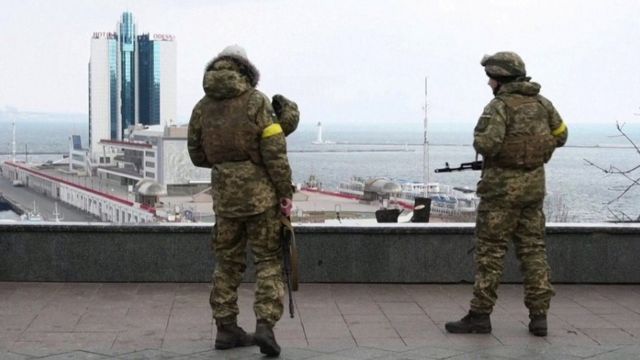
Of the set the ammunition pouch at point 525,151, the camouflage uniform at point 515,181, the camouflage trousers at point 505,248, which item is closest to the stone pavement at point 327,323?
the camouflage trousers at point 505,248

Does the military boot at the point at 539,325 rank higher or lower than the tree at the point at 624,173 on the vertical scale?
lower

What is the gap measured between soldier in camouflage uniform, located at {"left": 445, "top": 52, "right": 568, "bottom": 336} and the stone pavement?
0.26 meters

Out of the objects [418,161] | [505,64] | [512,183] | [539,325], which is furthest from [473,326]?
[418,161]

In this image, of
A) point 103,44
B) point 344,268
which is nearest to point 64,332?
point 344,268

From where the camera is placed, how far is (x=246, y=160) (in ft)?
17.6

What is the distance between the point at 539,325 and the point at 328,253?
91.1 inches

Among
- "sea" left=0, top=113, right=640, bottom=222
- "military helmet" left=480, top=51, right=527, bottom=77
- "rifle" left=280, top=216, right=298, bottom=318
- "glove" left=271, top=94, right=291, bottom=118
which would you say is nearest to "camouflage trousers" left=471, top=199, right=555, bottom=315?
"military helmet" left=480, top=51, right=527, bottom=77

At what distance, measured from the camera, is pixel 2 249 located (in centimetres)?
769

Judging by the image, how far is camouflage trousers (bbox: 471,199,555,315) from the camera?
235 inches

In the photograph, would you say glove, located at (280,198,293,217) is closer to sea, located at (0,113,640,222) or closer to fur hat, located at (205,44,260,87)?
fur hat, located at (205,44,260,87)

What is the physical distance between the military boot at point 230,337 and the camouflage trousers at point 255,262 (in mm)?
42

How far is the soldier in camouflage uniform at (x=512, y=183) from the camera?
584 cm

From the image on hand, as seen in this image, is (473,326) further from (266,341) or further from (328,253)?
(328,253)

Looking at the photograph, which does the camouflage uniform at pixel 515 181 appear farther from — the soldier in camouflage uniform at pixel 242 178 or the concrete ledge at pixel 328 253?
the concrete ledge at pixel 328 253
